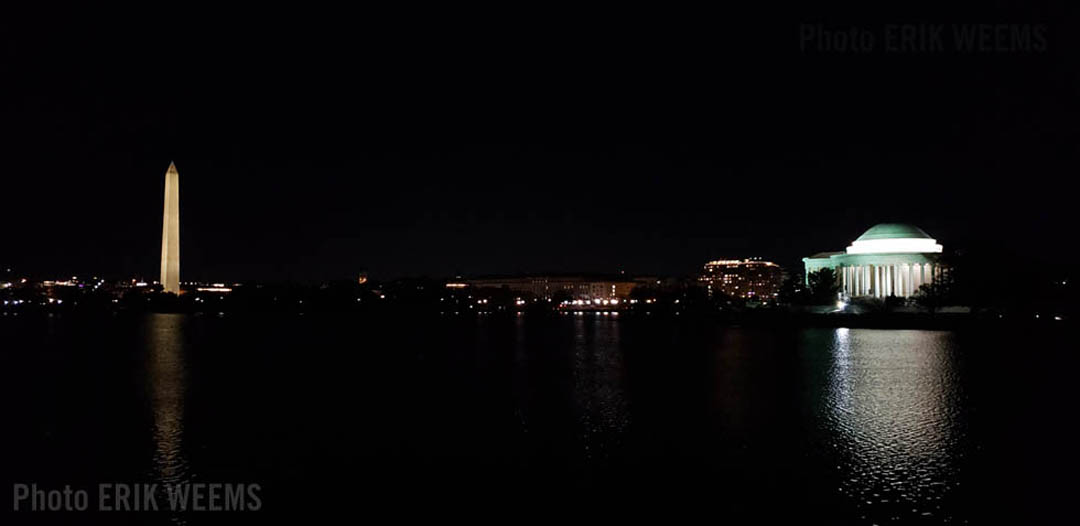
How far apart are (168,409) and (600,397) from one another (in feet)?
31.3

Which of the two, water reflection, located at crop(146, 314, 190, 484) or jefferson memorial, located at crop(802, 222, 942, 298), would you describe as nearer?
water reflection, located at crop(146, 314, 190, 484)

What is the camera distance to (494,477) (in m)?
13.6

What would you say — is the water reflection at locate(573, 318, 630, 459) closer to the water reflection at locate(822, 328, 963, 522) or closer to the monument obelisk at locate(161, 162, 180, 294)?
the water reflection at locate(822, 328, 963, 522)


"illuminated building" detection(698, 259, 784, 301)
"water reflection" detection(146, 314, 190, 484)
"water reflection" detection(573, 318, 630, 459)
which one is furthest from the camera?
"illuminated building" detection(698, 259, 784, 301)

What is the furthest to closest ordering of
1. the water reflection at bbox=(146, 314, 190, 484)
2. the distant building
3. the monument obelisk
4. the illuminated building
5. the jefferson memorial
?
1. the distant building
2. the illuminated building
3. the jefferson memorial
4. the monument obelisk
5. the water reflection at bbox=(146, 314, 190, 484)

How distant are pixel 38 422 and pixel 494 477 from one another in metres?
10.5

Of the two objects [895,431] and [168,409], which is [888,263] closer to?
[895,431]

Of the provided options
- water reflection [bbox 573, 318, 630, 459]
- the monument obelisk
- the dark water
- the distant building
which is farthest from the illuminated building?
the dark water

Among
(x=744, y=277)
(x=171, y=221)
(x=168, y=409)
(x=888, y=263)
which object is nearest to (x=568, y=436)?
(x=168, y=409)

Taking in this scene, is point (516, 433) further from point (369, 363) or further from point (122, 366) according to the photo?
point (122, 366)

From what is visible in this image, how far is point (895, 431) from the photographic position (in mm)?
16703

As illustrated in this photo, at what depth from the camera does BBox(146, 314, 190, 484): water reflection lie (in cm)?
1412

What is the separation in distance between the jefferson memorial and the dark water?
46212mm

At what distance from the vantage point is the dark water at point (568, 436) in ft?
40.1
